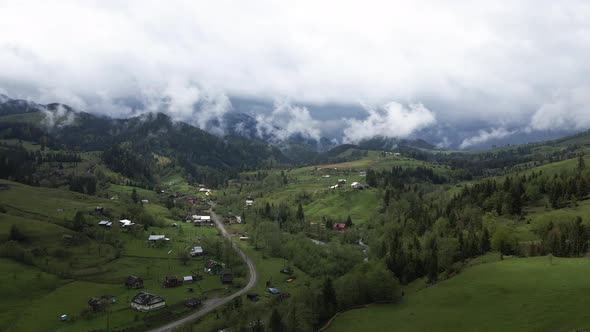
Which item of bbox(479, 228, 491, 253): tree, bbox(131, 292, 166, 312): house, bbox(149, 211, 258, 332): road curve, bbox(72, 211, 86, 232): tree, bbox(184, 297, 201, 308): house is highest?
bbox(72, 211, 86, 232): tree

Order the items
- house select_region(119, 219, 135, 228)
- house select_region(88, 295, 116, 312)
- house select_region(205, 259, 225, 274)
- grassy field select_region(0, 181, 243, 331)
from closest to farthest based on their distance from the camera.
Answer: grassy field select_region(0, 181, 243, 331) < house select_region(88, 295, 116, 312) < house select_region(205, 259, 225, 274) < house select_region(119, 219, 135, 228)

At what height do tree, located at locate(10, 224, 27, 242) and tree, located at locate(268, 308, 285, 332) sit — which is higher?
tree, located at locate(10, 224, 27, 242)

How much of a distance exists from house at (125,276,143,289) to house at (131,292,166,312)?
10.3 metres

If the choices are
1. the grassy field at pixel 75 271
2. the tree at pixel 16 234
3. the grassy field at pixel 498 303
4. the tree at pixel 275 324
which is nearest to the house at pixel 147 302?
the grassy field at pixel 75 271

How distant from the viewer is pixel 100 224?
153m

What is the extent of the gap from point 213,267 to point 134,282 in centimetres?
2521

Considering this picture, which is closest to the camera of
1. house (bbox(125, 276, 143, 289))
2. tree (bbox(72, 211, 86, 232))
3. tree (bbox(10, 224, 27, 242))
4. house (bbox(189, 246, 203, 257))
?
house (bbox(125, 276, 143, 289))

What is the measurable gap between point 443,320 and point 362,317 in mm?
16182

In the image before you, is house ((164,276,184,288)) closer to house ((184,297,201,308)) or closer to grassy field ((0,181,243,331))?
grassy field ((0,181,243,331))

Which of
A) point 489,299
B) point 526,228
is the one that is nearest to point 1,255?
point 489,299

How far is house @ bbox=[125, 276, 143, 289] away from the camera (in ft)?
358

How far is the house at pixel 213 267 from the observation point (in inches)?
4968

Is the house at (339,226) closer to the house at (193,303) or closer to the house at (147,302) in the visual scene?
the house at (193,303)

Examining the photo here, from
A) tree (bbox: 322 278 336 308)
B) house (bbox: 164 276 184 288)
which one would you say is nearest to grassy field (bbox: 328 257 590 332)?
tree (bbox: 322 278 336 308)
